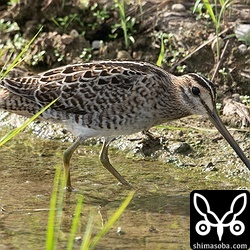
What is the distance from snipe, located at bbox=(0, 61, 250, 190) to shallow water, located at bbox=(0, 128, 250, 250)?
27cm

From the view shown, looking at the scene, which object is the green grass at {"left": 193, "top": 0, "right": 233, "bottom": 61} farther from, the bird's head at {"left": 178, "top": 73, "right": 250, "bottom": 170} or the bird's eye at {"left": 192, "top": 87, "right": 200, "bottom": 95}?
the bird's eye at {"left": 192, "top": 87, "right": 200, "bottom": 95}

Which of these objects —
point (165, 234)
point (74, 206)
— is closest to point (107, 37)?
point (74, 206)

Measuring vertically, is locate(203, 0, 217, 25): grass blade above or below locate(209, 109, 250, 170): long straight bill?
above

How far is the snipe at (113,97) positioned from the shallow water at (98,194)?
272mm

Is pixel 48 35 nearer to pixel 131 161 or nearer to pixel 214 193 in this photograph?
pixel 131 161

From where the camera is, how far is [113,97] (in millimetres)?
7672

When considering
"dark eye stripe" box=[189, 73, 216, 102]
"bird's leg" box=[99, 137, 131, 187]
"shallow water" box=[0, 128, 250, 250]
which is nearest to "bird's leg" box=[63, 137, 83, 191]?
"shallow water" box=[0, 128, 250, 250]

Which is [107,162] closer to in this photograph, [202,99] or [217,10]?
[202,99]

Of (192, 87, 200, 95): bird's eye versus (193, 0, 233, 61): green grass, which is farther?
(193, 0, 233, 61): green grass

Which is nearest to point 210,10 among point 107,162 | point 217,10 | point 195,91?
Answer: point 217,10

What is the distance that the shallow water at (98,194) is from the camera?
667 centimetres

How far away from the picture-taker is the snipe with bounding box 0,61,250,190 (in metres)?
7.67

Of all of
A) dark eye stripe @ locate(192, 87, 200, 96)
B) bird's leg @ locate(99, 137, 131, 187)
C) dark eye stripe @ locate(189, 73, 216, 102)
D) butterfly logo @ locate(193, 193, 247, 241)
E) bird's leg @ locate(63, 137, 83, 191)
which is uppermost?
dark eye stripe @ locate(189, 73, 216, 102)

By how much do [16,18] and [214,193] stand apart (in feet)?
12.0
